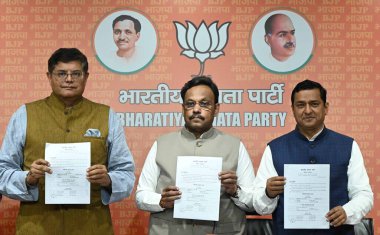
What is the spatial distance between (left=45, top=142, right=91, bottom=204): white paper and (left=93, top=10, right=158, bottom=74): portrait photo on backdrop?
1197 millimetres

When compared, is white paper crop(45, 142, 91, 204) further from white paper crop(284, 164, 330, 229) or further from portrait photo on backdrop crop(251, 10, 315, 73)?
portrait photo on backdrop crop(251, 10, 315, 73)

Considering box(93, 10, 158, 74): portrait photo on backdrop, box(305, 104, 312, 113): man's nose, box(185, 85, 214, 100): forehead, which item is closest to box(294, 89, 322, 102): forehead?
box(305, 104, 312, 113): man's nose

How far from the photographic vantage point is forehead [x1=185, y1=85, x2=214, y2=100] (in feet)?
9.21

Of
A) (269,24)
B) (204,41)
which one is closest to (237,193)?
(204,41)

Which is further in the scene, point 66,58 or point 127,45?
point 127,45

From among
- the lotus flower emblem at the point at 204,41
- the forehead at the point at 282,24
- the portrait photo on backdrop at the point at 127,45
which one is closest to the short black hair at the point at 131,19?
the portrait photo on backdrop at the point at 127,45

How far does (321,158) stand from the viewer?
2693 mm

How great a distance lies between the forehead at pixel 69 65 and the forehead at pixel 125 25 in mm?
1010

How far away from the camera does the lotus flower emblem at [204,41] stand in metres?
3.71

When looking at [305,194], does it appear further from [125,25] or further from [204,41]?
[125,25]

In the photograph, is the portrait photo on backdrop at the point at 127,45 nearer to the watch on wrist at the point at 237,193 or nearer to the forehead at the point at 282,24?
the forehead at the point at 282,24

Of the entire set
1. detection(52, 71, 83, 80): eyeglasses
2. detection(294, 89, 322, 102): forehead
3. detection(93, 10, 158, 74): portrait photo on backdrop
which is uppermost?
detection(93, 10, 158, 74): portrait photo on backdrop

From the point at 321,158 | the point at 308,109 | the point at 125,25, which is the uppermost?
the point at 125,25

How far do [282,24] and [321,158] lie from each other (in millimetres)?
1309
